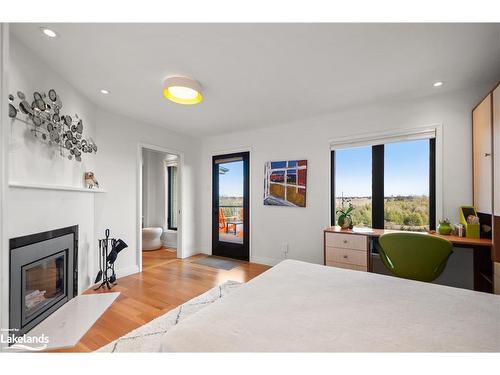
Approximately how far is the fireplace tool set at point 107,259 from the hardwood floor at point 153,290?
0.13 metres

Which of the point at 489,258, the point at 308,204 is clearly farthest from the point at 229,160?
the point at 489,258

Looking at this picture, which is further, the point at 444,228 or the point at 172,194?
the point at 172,194

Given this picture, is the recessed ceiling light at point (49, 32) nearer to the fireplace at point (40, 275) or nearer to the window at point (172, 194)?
the fireplace at point (40, 275)

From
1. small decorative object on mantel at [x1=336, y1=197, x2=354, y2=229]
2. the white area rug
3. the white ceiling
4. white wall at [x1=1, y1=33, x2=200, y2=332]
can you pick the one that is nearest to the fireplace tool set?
white wall at [x1=1, y1=33, x2=200, y2=332]

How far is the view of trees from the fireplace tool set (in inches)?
131

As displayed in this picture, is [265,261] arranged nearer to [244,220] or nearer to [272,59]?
[244,220]

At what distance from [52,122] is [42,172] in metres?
0.47

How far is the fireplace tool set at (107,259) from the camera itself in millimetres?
2854

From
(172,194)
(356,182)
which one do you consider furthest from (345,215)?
(172,194)

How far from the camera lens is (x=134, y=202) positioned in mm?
3457

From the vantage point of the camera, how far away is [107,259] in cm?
283

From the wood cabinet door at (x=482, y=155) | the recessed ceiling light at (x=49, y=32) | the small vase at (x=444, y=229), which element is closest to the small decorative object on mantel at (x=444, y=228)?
the small vase at (x=444, y=229)
